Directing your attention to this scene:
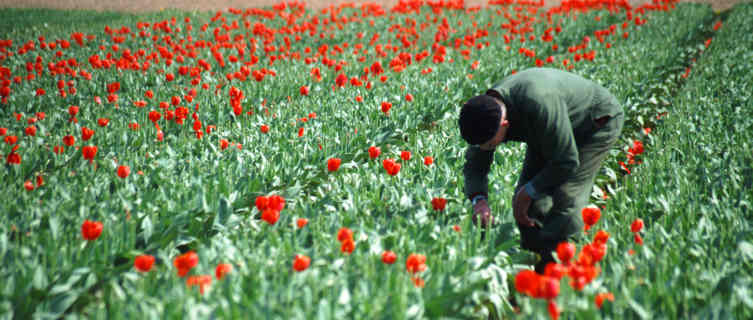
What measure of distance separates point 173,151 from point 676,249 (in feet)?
12.0

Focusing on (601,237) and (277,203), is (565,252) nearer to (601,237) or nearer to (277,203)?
(601,237)

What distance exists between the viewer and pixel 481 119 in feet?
7.54

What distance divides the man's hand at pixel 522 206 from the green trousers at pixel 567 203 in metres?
0.13

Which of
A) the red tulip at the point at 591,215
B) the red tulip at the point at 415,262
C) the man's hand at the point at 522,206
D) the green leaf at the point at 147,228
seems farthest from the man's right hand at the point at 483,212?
the green leaf at the point at 147,228

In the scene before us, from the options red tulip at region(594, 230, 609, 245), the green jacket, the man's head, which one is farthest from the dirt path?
red tulip at region(594, 230, 609, 245)

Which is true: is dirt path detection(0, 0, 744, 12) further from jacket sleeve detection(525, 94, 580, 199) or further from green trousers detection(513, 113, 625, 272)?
jacket sleeve detection(525, 94, 580, 199)

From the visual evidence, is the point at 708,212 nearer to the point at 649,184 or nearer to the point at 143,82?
the point at 649,184

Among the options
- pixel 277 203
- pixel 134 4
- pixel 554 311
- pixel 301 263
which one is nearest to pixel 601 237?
pixel 554 311

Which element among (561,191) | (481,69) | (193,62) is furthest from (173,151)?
(481,69)

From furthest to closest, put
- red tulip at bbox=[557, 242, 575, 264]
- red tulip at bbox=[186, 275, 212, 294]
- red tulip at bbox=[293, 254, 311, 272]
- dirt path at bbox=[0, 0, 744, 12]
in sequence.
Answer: dirt path at bbox=[0, 0, 744, 12]
red tulip at bbox=[557, 242, 575, 264]
red tulip at bbox=[293, 254, 311, 272]
red tulip at bbox=[186, 275, 212, 294]

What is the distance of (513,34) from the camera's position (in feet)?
36.4

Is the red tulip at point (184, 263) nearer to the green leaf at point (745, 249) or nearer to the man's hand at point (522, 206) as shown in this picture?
the man's hand at point (522, 206)

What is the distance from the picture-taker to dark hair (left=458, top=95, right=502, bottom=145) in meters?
2.30

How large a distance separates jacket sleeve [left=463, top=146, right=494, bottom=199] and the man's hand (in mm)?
273
